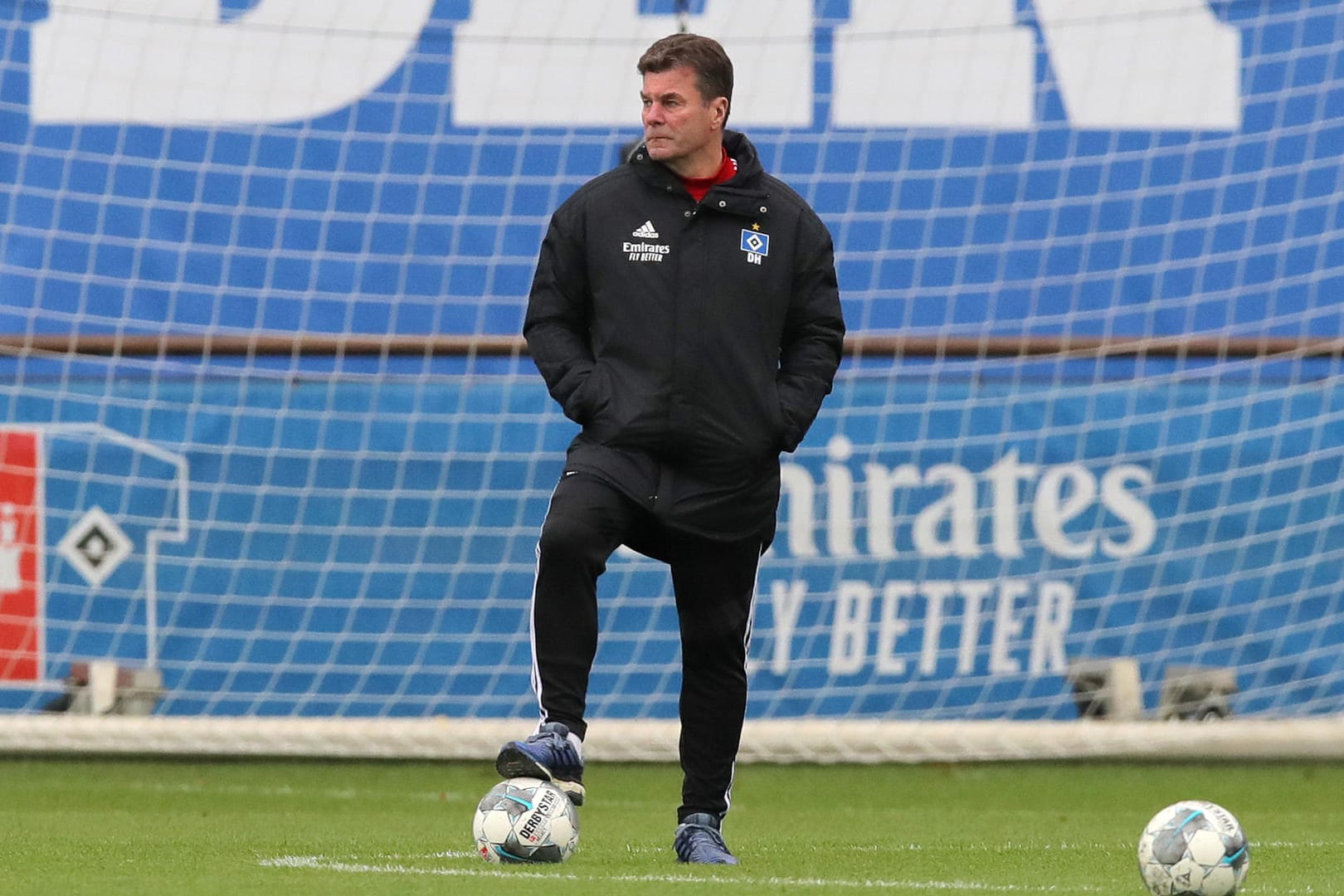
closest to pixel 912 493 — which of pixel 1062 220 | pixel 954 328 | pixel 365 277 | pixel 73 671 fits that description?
pixel 954 328

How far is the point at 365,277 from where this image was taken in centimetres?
793

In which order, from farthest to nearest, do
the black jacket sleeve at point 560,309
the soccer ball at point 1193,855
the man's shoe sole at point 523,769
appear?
the black jacket sleeve at point 560,309, the man's shoe sole at point 523,769, the soccer ball at point 1193,855

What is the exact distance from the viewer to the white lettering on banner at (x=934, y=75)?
26.2 ft

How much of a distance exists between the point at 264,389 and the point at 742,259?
365 cm

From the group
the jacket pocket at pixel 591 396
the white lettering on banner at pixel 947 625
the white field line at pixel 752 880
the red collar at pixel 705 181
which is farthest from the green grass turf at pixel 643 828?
the red collar at pixel 705 181

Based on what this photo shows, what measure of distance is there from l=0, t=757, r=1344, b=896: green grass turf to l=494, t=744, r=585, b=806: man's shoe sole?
0.15m

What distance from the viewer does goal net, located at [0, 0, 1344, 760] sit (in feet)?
25.0

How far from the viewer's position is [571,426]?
25.5ft

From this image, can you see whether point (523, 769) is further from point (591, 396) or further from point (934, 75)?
point (934, 75)

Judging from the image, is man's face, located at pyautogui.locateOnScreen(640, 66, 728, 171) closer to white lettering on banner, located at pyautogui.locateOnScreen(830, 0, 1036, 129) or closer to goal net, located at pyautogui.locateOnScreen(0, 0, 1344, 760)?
goal net, located at pyautogui.locateOnScreen(0, 0, 1344, 760)

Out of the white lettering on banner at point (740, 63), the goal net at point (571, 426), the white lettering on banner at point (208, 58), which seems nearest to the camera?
the goal net at point (571, 426)

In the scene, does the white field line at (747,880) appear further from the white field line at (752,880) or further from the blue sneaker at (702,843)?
the blue sneaker at (702,843)

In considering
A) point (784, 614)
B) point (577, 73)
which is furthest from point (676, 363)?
point (577, 73)

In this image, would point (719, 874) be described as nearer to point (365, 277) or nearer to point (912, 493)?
point (912, 493)
